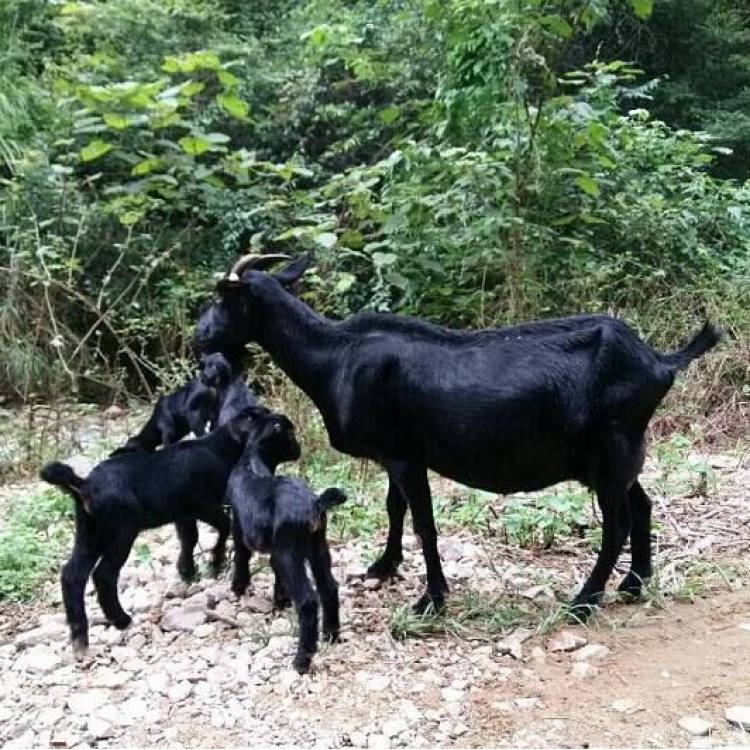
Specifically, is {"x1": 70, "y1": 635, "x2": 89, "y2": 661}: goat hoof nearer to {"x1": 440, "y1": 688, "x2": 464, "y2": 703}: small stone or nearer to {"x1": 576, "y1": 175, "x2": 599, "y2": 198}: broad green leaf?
{"x1": 440, "y1": 688, "x2": 464, "y2": 703}: small stone

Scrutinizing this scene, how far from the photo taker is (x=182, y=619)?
493 cm

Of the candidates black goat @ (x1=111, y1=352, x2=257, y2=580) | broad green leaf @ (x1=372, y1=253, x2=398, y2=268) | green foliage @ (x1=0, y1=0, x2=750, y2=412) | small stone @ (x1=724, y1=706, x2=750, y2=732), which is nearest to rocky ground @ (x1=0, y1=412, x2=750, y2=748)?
small stone @ (x1=724, y1=706, x2=750, y2=732)

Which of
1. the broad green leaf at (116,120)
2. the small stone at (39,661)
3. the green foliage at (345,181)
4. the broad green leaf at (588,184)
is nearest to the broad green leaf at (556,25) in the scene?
the green foliage at (345,181)

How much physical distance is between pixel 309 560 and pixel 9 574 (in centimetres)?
228

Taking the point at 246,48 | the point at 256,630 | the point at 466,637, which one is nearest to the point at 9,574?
the point at 256,630

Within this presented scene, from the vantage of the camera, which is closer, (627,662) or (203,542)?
(627,662)

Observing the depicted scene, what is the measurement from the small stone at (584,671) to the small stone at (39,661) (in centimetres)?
247

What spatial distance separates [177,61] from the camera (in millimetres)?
8688

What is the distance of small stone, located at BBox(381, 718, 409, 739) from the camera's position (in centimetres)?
381

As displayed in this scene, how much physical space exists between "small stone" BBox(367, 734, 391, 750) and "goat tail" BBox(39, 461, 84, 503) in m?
1.87

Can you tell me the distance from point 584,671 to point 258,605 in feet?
5.81

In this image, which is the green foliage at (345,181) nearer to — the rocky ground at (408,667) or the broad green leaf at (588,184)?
the broad green leaf at (588,184)

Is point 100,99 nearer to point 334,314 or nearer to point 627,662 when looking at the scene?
point 334,314

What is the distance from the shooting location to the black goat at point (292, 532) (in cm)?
422
